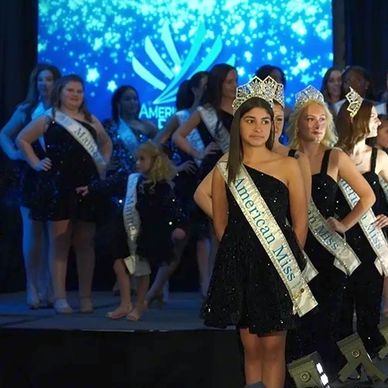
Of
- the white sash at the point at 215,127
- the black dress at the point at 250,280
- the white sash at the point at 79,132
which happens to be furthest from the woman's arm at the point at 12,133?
the black dress at the point at 250,280

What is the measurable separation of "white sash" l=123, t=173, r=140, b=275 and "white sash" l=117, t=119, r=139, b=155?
2.74 ft

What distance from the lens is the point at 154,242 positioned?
5.74 metres

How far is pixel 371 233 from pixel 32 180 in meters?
1.93

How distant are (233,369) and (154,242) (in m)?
0.85

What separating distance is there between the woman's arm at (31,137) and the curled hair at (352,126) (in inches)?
63.7

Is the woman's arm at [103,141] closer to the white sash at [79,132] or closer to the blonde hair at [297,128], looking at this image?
the white sash at [79,132]

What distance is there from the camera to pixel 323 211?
4816mm

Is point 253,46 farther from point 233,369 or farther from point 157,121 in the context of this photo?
point 233,369

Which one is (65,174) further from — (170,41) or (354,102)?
(170,41)

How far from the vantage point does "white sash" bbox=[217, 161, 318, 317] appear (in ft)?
13.4

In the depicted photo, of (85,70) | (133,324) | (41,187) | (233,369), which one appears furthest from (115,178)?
(85,70)

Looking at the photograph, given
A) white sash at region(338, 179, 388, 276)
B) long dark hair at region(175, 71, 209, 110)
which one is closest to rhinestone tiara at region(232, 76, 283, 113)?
white sash at region(338, 179, 388, 276)

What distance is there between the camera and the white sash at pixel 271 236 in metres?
4.09

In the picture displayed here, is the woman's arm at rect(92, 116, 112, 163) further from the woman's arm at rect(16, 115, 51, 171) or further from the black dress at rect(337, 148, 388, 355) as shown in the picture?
the black dress at rect(337, 148, 388, 355)
